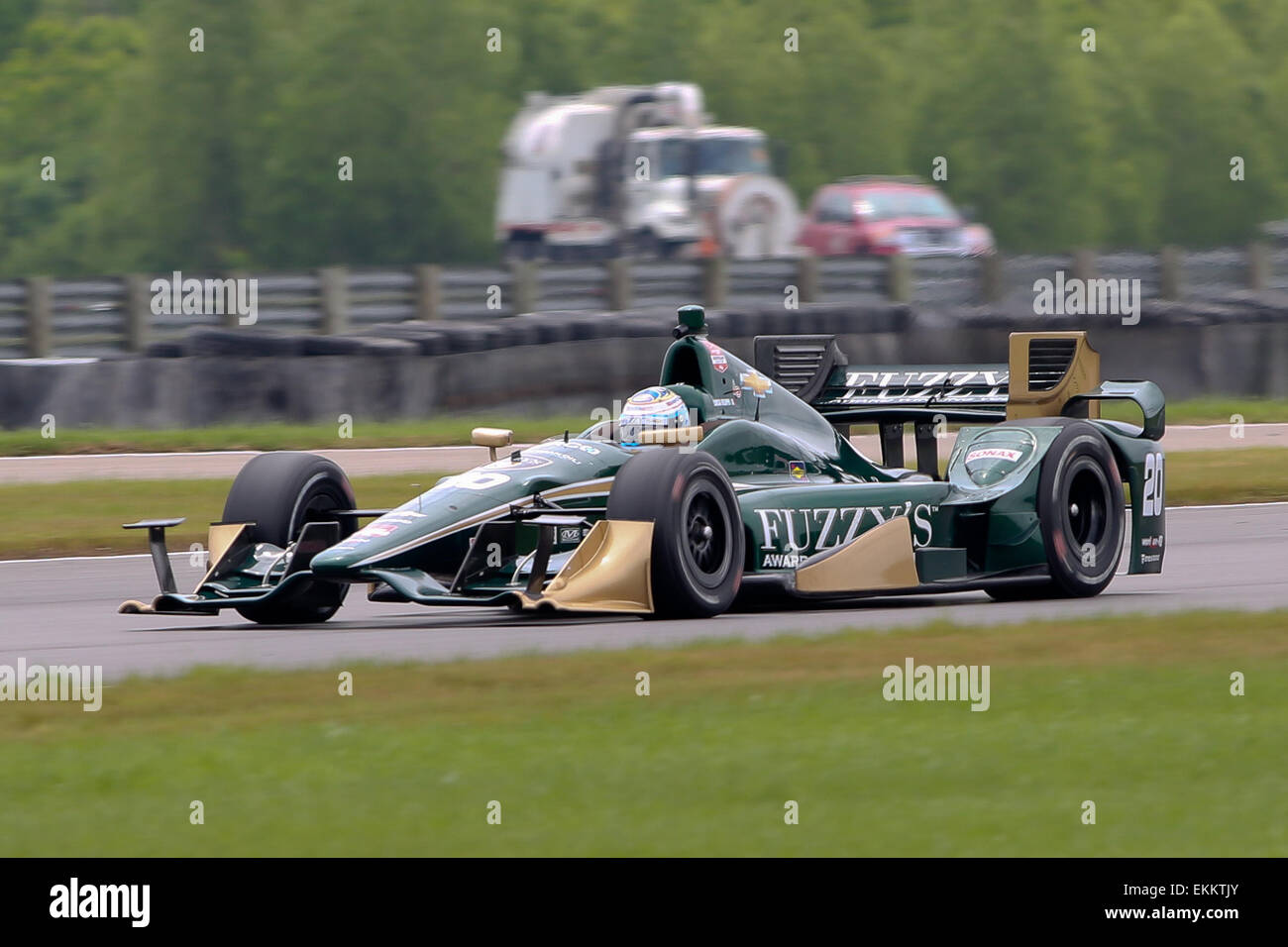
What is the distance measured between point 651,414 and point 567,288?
55.2 ft

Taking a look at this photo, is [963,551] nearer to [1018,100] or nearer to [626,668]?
[626,668]

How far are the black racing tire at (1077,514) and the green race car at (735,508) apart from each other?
0.01 metres

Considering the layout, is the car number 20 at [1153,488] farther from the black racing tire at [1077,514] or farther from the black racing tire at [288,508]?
the black racing tire at [288,508]

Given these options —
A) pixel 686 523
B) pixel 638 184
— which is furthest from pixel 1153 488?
pixel 638 184

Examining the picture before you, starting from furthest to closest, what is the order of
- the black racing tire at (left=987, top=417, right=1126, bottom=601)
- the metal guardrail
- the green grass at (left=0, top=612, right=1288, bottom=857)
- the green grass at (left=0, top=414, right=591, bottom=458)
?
the metal guardrail → the green grass at (left=0, top=414, right=591, bottom=458) → the black racing tire at (left=987, top=417, right=1126, bottom=601) → the green grass at (left=0, top=612, right=1288, bottom=857)

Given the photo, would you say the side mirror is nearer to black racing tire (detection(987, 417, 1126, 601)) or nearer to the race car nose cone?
the race car nose cone

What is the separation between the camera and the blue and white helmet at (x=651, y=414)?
457 inches

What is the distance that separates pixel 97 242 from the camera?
159ft

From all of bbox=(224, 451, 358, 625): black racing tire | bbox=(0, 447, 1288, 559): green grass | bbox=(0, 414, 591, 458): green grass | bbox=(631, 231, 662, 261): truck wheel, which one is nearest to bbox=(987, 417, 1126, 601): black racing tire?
bbox=(224, 451, 358, 625): black racing tire

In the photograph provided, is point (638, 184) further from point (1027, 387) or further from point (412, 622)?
point (412, 622)

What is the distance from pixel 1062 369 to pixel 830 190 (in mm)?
24948

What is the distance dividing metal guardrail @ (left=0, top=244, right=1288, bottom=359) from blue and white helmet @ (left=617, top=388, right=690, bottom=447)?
594 inches

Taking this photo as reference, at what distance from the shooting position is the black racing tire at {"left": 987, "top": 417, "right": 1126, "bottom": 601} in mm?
12352
